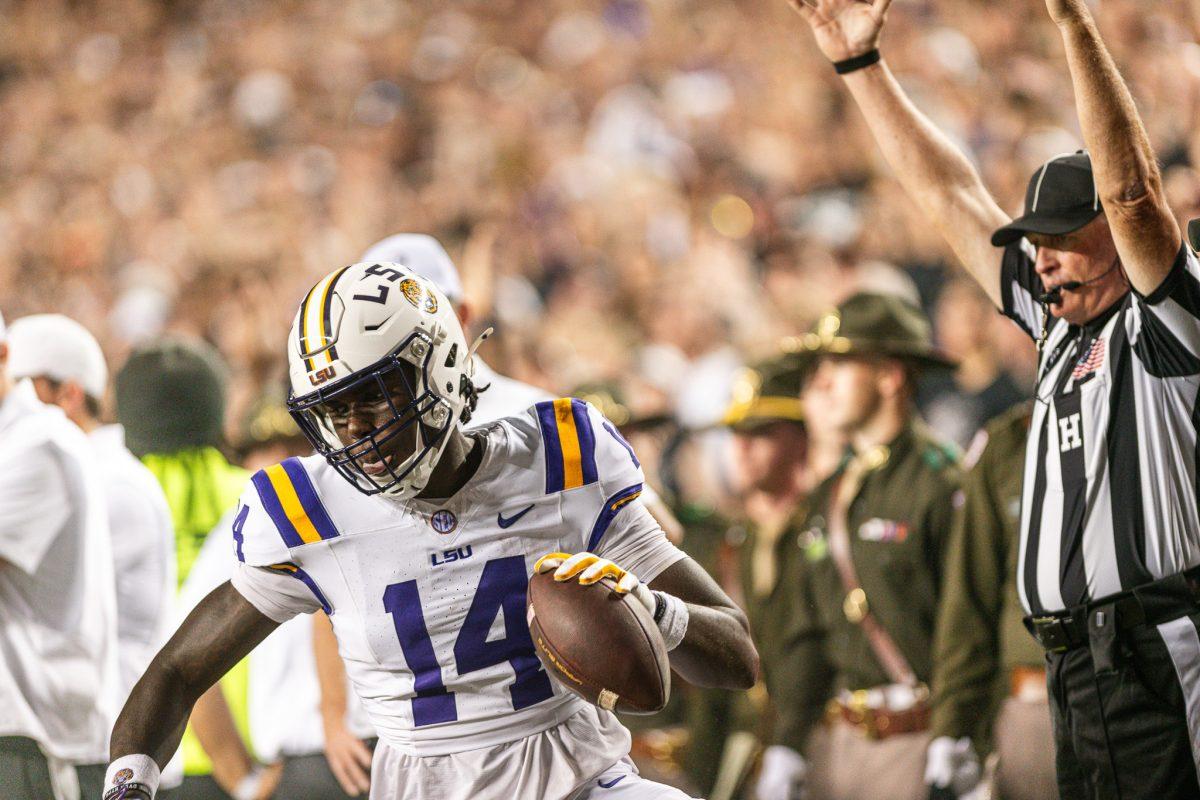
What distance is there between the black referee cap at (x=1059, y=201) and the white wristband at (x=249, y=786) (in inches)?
126

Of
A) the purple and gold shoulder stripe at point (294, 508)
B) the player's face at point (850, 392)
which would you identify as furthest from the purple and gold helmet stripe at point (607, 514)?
the player's face at point (850, 392)

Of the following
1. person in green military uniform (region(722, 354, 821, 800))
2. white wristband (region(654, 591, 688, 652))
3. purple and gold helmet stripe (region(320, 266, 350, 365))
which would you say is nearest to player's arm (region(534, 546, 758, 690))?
white wristband (region(654, 591, 688, 652))

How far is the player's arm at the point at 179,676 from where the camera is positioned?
10.2ft

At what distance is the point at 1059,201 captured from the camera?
12.1 feet

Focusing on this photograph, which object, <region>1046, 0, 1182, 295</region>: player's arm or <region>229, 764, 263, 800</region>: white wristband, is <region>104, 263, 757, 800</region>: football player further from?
<region>229, 764, 263, 800</region>: white wristband

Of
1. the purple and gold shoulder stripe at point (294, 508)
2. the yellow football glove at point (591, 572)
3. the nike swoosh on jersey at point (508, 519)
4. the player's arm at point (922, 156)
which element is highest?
the player's arm at point (922, 156)

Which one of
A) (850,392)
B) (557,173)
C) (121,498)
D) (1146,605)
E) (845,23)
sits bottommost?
(1146,605)

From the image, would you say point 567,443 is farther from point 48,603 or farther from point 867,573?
point 867,573

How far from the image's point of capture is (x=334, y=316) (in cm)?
312

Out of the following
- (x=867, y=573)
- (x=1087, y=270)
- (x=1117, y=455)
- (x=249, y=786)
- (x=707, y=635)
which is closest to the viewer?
(x=707, y=635)

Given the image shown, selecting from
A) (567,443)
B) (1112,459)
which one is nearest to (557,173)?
(1112,459)

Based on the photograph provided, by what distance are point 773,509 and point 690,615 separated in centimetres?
376

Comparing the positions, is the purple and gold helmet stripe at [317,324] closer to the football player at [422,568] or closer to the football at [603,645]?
the football player at [422,568]

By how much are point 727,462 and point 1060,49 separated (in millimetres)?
3298
